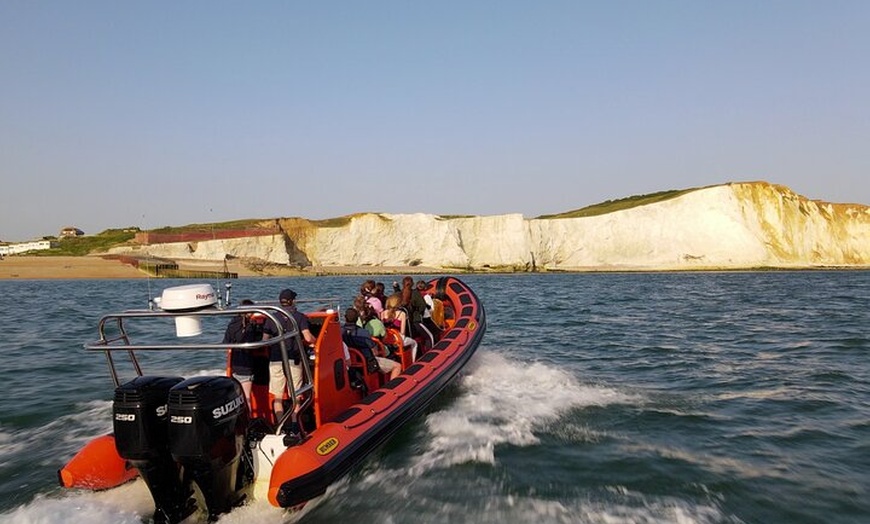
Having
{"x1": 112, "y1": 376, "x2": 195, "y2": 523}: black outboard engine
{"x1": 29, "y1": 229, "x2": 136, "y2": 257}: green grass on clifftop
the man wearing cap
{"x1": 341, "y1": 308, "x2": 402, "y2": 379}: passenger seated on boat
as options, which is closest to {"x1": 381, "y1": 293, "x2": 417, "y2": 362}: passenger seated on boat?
{"x1": 341, "y1": 308, "x2": 402, "y2": 379}: passenger seated on boat

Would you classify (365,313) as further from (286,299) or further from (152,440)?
(152,440)

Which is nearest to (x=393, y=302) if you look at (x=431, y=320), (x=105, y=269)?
(x=431, y=320)

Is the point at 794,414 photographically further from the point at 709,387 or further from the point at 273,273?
the point at 273,273

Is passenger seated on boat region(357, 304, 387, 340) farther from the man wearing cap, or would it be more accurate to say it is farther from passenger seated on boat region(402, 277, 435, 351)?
the man wearing cap

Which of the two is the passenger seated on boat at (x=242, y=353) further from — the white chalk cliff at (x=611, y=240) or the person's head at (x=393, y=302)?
the white chalk cliff at (x=611, y=240)

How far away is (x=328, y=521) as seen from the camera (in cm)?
411

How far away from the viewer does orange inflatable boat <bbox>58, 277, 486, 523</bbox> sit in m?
3.69

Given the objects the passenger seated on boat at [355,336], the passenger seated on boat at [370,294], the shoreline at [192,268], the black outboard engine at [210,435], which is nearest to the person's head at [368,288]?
the passenger seated on boat at [370,294]

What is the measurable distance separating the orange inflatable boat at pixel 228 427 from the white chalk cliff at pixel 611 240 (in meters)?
55.8

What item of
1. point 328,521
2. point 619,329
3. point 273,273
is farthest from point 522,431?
point 273,273

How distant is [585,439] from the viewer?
5.73 meters

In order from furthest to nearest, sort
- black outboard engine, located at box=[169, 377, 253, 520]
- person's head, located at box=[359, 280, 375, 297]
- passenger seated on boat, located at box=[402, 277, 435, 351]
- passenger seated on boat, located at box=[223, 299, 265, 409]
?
person's head, located at box=[359, 280, 375, 297] < passenger seated on boat, located at box=[402, 277, 435, 351] < passenger seated on boat, located at box=[223, 299, 265, 409] < black outboard engine, located at box=[169, 377, 253, 520]

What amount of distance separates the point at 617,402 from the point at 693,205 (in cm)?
5513

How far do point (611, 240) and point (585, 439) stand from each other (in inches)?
2203
